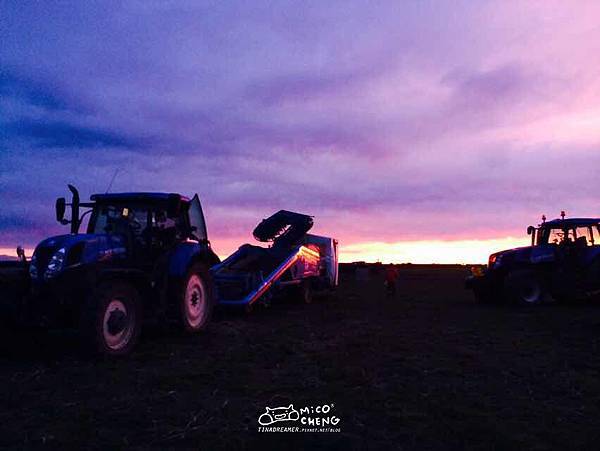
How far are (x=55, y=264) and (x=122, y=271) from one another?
2.92 ft

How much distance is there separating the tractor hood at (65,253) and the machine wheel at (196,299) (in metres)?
1.69

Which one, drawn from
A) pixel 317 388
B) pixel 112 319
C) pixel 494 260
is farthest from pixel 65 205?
pixel 494 260

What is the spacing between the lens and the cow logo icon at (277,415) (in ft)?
15.3

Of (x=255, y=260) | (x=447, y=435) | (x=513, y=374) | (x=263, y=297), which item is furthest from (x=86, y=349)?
(x=255, y=260)

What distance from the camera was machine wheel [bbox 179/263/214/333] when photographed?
9.10 metres

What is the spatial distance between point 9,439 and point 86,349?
284 centimetres

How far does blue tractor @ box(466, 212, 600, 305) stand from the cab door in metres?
9.98

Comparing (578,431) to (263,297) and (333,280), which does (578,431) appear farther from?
(333,280)

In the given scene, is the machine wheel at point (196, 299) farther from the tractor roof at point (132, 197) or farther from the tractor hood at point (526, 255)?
the tractor hood at point (526, 255)

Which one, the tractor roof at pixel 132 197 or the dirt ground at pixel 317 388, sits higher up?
the tractor roof at pixel 132 197

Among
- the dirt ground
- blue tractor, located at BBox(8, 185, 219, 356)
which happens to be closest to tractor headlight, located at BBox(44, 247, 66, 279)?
blue tractor, located at BBox(8, 185, 219, 356)

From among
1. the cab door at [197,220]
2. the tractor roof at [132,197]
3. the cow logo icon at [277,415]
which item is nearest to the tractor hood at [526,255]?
the cab door at [197,220]

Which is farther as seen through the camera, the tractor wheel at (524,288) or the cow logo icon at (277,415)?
the tractor wheel at (524,288)

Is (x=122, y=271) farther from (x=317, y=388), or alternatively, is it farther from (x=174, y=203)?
(x=317, y=388)
